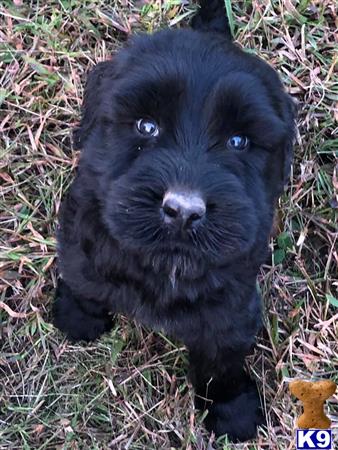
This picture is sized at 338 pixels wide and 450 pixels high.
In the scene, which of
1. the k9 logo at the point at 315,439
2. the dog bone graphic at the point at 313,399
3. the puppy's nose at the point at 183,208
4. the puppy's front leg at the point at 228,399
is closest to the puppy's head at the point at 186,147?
the puppy's nose at the point at 183,208

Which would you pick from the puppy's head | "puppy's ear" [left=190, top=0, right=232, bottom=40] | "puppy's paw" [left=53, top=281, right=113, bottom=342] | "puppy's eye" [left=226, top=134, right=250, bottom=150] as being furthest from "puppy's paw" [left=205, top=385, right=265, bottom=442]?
"puppy's ear" [left=190, top=0, right=232, bottom=40]

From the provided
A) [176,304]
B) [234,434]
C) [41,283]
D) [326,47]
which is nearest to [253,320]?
[176,304]

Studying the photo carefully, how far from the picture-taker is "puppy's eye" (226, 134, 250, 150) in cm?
198

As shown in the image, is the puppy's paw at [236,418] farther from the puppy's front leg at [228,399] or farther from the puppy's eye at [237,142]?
the puppy's eye at [237,142]

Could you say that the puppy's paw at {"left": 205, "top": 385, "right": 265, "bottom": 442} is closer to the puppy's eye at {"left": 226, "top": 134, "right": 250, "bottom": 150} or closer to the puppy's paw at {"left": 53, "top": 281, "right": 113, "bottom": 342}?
the puppy's paw at {"left": 53, "top": 281, "right": 113, "bottom": 342}

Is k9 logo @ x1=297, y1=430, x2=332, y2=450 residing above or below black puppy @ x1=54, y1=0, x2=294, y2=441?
below

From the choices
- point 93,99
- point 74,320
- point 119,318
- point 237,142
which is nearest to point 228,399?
point 119,318

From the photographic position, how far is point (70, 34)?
3.03 metres

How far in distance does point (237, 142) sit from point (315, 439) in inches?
48.3

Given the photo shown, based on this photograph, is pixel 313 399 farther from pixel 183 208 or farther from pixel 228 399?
pixel 183 208

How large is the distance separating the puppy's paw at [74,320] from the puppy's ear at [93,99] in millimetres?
650

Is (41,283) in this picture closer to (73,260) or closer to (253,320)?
(73,260)

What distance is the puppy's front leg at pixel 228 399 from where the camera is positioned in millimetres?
2457

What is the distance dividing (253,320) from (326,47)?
1.31 metres
